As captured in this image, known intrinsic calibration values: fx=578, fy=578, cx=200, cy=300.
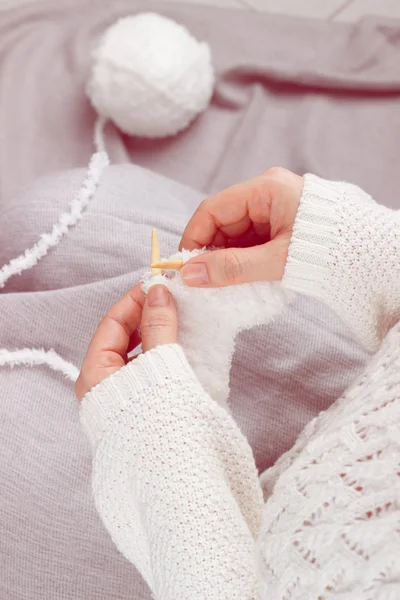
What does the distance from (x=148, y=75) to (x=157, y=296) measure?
0.49 metres

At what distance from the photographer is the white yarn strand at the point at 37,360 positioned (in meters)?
0.60

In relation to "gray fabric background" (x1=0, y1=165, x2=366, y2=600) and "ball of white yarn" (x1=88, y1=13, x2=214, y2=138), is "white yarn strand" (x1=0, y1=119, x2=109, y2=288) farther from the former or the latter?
"ball of white yarn" (x1=88, y1=13, x2=214, y2=138)

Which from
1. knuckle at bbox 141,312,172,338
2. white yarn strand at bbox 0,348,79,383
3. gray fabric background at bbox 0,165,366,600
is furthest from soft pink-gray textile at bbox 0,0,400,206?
knuckle at bbox 141,312,172,338

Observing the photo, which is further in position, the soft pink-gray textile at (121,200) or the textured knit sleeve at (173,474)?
the soft pink-gray textile at (121,200)

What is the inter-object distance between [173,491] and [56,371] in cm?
23

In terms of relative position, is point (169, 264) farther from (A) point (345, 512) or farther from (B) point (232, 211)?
(A) point (345, 512)

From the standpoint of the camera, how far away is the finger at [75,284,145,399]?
0.47 meters

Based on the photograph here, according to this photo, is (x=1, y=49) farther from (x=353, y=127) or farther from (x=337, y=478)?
(x=337, y=478)

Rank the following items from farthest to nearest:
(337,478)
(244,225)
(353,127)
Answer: (353,127), (244,225), (337,478)

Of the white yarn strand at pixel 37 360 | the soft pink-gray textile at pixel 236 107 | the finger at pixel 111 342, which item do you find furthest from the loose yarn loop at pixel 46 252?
the soft pink-gray textile at pixel 236 107

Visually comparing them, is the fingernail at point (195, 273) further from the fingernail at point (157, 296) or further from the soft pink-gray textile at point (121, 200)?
the soft pink-gray textile at point (121, 200)

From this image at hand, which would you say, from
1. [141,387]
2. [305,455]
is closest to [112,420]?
[141,387]

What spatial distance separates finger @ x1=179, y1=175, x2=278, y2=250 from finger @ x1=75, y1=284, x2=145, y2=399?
0.07 metres

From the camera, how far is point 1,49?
97cm
